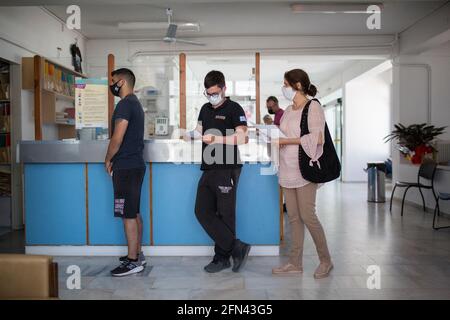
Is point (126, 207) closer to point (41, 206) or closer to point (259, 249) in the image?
point (41, 206)

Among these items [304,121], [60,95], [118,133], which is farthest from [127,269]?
[60,95]

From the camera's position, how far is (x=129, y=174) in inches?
132

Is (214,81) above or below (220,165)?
above

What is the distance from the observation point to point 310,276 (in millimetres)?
3316

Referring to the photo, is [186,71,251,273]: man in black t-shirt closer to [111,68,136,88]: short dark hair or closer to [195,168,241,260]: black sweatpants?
[195,168,241,260]: black sweatpants

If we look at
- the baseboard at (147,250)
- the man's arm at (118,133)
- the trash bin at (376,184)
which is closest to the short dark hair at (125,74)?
the man's arm at (118,133)

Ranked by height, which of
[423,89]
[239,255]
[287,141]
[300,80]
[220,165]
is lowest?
[239,255]

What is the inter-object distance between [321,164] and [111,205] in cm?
195

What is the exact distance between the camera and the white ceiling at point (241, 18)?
6418 mm

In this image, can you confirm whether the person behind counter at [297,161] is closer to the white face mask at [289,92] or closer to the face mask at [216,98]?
the white face mask at [289,92]

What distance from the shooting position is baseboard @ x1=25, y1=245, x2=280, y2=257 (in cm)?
391

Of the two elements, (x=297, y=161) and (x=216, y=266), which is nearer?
(x=297, y=161)

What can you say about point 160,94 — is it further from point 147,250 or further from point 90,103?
point 147,250
